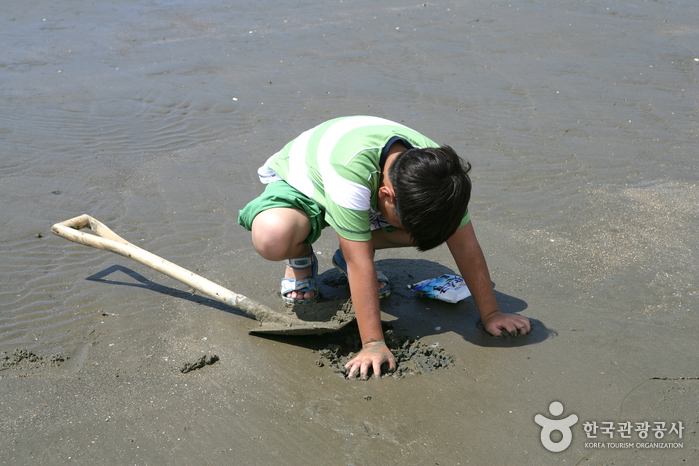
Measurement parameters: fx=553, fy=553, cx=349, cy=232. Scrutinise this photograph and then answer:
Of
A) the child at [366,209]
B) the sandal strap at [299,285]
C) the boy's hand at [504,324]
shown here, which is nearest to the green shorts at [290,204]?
the child at [366,209]

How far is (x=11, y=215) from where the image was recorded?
141 inches

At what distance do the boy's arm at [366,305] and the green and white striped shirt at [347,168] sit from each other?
2.3 inches

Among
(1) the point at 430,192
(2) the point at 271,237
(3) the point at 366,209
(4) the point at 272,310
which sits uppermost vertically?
(1) the point at 430,192

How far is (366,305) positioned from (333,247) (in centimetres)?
121

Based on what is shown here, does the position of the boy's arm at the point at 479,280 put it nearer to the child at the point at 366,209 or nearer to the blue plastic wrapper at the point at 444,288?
the child at the point at 366,209

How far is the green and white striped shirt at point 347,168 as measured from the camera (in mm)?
2143

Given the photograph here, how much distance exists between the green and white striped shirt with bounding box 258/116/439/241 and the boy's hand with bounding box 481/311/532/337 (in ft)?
2.61

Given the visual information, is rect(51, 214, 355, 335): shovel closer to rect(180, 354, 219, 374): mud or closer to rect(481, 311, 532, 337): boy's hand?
rect(180, 354, 219, 374): mud

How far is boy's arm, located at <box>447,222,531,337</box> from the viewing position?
8.04ft

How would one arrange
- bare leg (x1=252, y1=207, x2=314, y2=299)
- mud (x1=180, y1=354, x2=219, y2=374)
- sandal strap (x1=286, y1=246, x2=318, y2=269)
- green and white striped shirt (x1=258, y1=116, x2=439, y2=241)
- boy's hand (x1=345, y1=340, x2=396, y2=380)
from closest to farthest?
green and white striped shirt (x1=258, y1=116, x2=439, y2=241) → boy's hand (x1=345, y1=340, x2=396, y2=380) → mud (x1=180, y1=354, x2=219, y2=374) → bare leg (x1=252, y1=207, x2=314, y2=299) → sandal strap (x1=286, y1=246, x2=318, y2=269)

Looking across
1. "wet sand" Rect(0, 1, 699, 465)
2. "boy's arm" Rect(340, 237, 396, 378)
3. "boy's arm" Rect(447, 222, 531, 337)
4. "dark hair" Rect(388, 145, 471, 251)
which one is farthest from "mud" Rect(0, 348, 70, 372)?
"boy's arm" Rect(447, 222, 531, 337)

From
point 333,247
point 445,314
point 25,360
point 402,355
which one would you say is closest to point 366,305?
point 402,355

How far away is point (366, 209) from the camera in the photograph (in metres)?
2.16

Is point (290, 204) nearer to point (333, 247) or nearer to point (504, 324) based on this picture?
point (333, 247)
